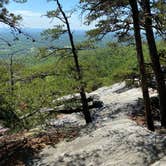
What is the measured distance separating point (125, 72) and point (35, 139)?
21.3 feet

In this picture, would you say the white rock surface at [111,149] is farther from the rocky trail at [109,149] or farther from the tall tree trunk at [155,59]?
the tall tree trunk at [155,59]

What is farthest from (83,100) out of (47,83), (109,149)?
(109,149)

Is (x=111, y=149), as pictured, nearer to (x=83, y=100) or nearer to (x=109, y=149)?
(x=109, y=149)

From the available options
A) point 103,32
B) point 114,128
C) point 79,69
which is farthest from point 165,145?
point 79,69

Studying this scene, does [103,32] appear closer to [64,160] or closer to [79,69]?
[79,69]

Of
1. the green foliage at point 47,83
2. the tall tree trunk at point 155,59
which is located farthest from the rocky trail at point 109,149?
the tall tree trunk at point 155,59

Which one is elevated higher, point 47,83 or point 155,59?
point 155,59

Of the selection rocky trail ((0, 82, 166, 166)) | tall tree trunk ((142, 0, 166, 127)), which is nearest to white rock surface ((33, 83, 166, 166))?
rocky trail ((0, 82, 166, 166))

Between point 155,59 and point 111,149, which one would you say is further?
point 155,59

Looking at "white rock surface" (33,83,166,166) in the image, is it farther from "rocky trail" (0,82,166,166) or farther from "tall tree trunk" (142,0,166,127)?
"tall tree trunk" (142,0,166,127)

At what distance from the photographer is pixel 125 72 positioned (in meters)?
22.0

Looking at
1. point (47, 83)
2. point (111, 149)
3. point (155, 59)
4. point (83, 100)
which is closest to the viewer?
point (111, 149)

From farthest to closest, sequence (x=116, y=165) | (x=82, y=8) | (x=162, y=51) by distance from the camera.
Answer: (x=162, y=51), (x=82, y=8), (x=116, y=165)

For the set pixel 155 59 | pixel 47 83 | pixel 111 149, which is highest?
pixel 155 59
